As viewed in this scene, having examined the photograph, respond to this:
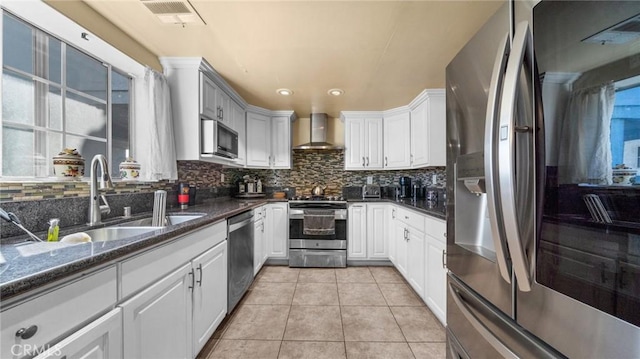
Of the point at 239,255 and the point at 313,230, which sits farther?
the point at 313,230

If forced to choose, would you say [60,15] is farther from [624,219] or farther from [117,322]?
[624,219]

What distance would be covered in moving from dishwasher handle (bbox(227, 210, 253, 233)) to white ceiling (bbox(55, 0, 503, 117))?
1.43 metres

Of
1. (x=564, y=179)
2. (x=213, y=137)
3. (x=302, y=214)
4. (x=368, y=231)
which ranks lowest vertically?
(x=368, y=231)

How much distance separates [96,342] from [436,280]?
208cm

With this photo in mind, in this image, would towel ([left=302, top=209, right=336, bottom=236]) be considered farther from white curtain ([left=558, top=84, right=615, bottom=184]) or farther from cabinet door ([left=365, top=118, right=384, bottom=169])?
white curtain ([left=558, top=84, right=615, bottom=184])

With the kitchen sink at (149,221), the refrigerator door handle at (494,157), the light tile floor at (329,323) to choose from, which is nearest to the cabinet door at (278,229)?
the light tile floor at (329,323)

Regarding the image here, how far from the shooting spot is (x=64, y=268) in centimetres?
70

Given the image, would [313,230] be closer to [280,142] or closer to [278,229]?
[278,229]

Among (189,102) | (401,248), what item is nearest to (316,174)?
(401,248)

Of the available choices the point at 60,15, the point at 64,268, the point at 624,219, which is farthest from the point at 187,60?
the point at 624,219

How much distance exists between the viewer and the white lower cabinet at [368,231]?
332 centimetres

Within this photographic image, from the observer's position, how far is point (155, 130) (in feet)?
6.59

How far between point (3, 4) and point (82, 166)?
0.87m

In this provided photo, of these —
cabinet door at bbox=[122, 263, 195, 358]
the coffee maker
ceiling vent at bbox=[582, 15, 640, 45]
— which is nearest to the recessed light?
the coffee maker
